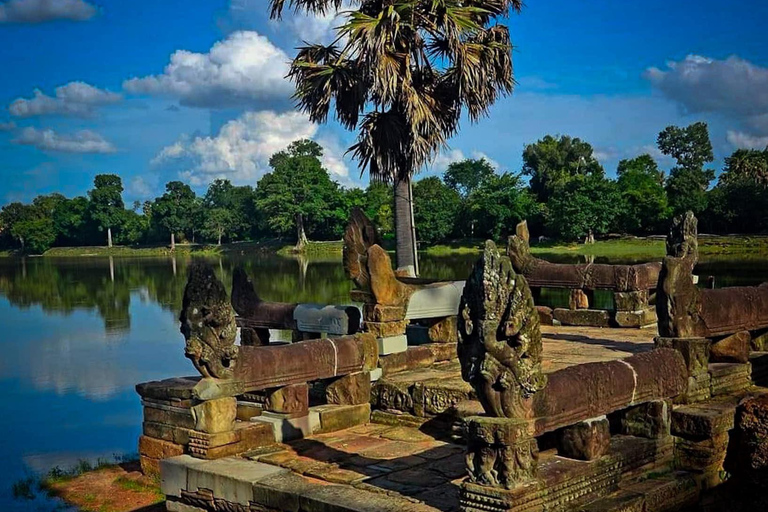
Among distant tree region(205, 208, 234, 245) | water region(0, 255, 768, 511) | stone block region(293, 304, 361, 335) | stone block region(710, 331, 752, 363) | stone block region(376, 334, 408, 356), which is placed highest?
distant tree region(205, 208, 234, 245)

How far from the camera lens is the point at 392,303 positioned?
8914 mm

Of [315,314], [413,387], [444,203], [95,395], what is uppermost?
[444,203]

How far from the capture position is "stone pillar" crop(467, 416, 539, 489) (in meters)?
4.59

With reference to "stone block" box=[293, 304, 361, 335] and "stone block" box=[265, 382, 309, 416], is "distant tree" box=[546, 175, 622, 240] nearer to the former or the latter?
"stone block" box=[293, 304, 361, 335]

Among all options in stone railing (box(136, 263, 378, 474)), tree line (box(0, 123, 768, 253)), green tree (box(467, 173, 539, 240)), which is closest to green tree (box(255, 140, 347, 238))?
tree line (box(0, 123, 768, 253))

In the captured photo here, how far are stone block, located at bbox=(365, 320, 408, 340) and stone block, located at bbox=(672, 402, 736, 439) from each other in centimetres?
329

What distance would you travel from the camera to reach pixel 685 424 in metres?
6.13

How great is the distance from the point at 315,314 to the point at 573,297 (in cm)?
478

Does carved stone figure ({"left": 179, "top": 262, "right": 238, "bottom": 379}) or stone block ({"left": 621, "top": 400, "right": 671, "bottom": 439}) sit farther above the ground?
carved stone figure ({"left": 179, "top": 262, "right": 238, "bottom": 379})

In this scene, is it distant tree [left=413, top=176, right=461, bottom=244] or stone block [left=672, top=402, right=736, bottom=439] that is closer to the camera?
stone block [left=672, top=402, right=736, bottom=439]

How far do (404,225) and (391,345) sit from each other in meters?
6.04

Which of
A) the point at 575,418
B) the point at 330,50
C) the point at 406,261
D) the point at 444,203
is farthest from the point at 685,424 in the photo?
the point at 444,203

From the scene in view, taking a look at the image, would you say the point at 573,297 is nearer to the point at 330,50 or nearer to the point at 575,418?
the point at 330,50

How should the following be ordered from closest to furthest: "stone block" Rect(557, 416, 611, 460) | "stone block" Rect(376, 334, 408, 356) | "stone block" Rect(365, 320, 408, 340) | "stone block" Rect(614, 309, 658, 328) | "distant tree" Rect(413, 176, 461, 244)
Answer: "stone block" Rect(557, 416, 611, 460)
"stone block" Rect(376, 334, 408, 356)
"stone block" Rect(365, 320, 408, 340)
"stone block" Rect(614, 309, 658, 328)
"distant tree" Rect(413, 176, 461, 244)
